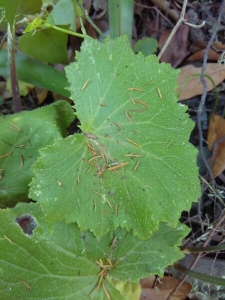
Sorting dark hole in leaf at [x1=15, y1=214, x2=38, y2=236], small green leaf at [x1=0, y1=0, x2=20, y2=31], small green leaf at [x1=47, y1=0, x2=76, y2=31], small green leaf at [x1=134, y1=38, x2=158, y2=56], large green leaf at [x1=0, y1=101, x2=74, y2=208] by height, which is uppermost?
small green leaf at [x1=0, y1=0, x2=20, y2=31]

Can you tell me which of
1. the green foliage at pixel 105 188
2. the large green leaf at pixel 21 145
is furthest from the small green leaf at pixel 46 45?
the large green leaf at pixel 21 145

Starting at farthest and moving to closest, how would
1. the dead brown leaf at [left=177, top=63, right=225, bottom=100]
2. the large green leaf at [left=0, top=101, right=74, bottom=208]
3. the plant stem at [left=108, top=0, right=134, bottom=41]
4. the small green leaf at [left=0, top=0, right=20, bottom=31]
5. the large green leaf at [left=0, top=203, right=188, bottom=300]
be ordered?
the dead brown leaf at [left=177, top=63, right=225, bottom=100]
the plant stem at [left=108, top=0, right=134, bottom=41]
the large green leaf at [left=0, top=101, right=74, bottom=208]
the large green leaf at [left=0, top=203, right=188, bottom=300]
the small green leaf at [left=0, top=0, right=20, bottom=31]

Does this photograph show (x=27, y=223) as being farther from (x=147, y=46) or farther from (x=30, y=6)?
(x=147, y=46)

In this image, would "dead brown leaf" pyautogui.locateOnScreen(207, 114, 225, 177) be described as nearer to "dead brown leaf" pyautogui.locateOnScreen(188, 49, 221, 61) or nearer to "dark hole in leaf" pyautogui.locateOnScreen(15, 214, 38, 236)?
"dead brown leaf" pyautogui.locateOnScreen(188, 49, 221, 61)

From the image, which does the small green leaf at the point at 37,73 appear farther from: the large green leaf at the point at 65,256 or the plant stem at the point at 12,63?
the large green leaf at the point at 65,256

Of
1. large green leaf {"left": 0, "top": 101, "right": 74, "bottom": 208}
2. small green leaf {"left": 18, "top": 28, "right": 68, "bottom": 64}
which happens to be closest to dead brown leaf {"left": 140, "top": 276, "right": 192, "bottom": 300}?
large green leaf {"left": 0, "top": 101, "right": 74, "bottom": 208}

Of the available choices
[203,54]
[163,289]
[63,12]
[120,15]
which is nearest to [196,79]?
[203,54]

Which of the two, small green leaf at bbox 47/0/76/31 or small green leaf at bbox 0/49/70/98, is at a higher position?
small green leaf at bbox 47/0/76/31
